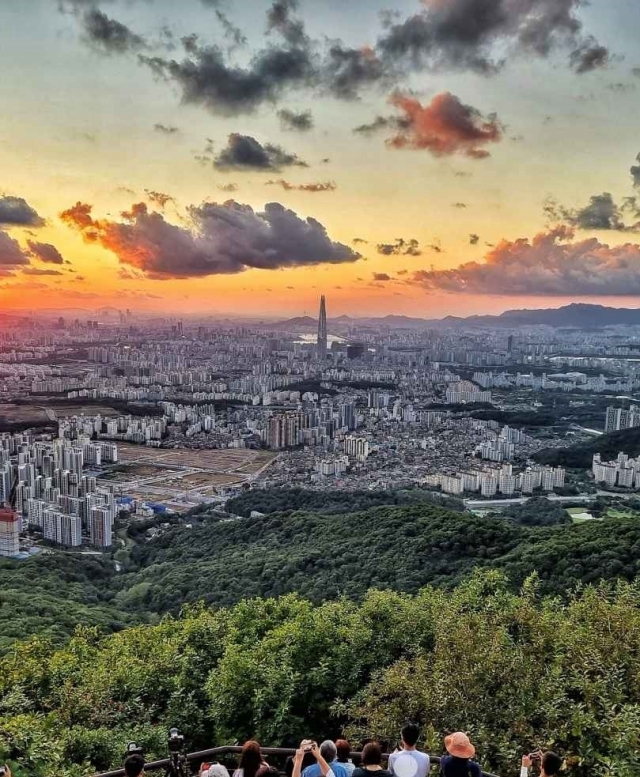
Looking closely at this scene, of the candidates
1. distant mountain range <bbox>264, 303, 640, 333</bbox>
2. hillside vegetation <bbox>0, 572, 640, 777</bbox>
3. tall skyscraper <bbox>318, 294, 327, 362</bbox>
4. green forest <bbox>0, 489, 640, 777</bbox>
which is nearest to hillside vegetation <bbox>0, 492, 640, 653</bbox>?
green forest <bbox>0, 489, 640, 777</bbox>

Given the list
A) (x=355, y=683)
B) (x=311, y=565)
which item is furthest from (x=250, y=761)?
(x=311, y=565)

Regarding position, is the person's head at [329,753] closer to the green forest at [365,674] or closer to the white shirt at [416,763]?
the white shirt at [416,763]

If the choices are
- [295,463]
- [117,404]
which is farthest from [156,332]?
[295,463]

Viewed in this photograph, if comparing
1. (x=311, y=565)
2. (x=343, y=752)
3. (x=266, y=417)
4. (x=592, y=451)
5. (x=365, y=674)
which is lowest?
(x=266, y=417)

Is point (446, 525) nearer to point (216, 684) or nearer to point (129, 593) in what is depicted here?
point (129, 593)

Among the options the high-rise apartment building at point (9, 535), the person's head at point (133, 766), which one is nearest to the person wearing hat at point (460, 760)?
the person's head at point (133, 766)

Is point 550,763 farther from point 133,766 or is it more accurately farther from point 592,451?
point 592,451
